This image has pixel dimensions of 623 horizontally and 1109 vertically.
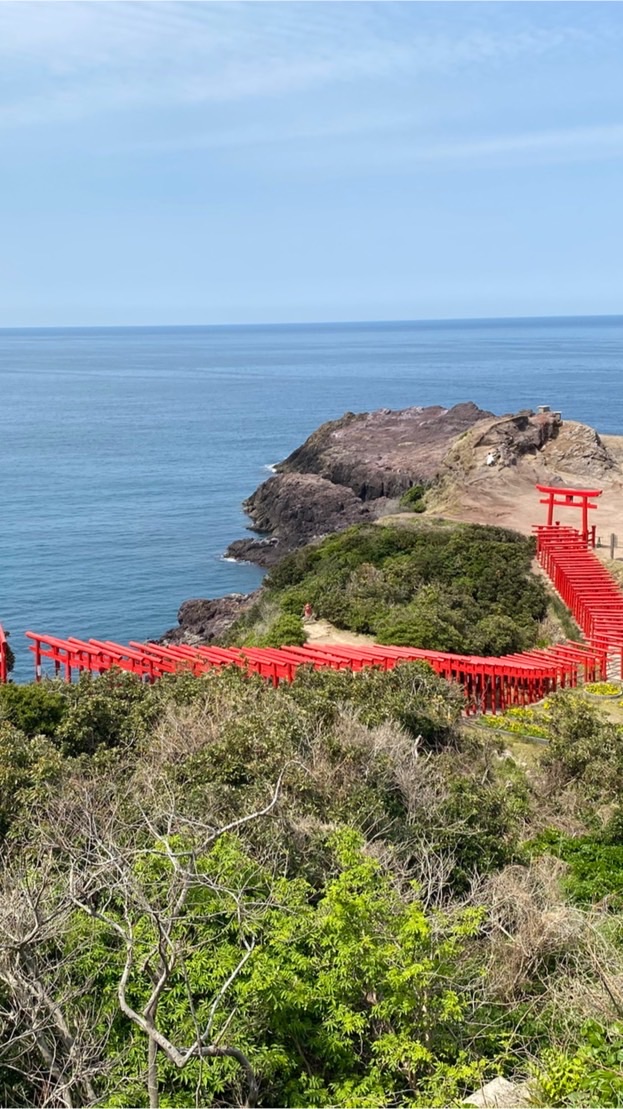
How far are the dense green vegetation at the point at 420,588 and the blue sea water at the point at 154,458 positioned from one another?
11.3 m

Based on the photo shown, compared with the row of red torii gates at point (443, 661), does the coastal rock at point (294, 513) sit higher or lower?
lower

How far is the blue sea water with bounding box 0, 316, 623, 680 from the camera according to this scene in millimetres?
47625

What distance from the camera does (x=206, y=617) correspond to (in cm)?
4194

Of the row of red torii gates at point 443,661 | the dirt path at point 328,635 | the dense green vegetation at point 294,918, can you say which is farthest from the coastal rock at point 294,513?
the dense green vegetation at point 294,918

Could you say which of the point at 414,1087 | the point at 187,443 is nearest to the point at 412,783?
the point at 414,1087

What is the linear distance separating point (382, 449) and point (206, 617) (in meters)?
33.7

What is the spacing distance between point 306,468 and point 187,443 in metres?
22.5

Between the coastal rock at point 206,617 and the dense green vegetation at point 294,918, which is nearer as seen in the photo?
the dense green vegetation at point 294,918

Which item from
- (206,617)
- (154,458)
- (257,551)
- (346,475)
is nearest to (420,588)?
(206,617)

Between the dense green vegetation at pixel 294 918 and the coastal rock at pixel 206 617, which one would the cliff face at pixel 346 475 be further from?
the dense green vegetation at pixel 294 918

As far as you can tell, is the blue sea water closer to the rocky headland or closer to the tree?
the rocky headland

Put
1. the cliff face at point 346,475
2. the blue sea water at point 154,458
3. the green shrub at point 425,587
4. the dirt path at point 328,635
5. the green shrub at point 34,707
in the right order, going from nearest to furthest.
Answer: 1. the green shrub at point 34,707
2. the green shrub at point 425,587
3. the dirt path at point 328,635
4. the blue sea water at point 154,458
5. the cliff face at point 346,475

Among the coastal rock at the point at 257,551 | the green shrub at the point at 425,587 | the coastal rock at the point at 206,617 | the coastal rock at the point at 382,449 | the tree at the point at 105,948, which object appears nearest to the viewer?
the tree at the point at 105,948

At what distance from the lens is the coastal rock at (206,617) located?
131ft
